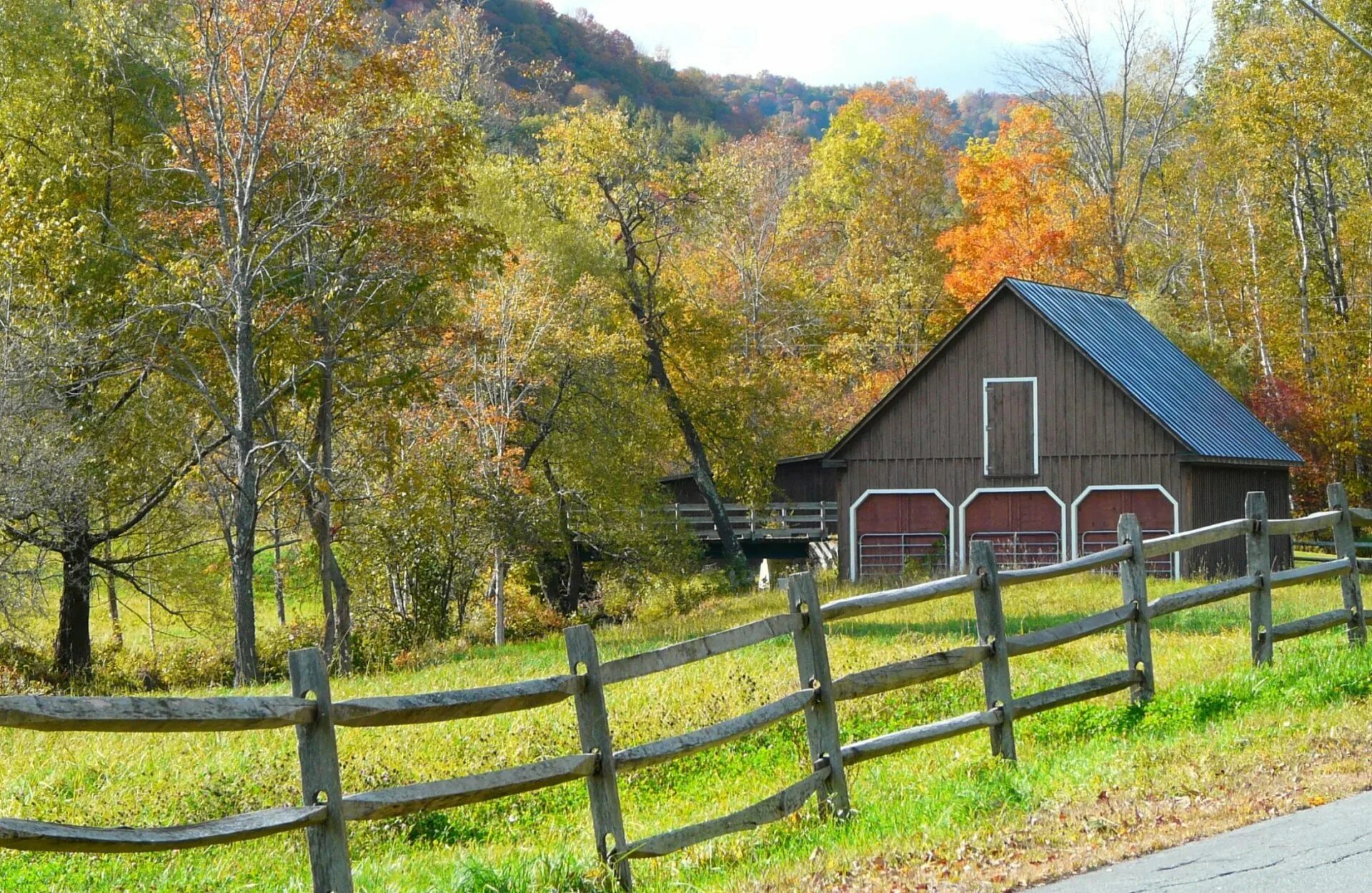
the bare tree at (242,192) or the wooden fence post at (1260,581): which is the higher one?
the bare tree at (242,192)

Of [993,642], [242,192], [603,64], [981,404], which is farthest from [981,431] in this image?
[603,64]

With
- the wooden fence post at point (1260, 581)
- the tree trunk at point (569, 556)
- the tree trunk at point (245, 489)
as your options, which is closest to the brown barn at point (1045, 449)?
the tree trunk at point (569, 556)

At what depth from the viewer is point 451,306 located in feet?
91.6

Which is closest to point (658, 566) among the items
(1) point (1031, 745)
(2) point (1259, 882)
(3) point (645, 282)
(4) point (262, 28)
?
(3) point (645, 282)

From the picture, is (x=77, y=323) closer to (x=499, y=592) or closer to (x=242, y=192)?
(x=242, y=192)

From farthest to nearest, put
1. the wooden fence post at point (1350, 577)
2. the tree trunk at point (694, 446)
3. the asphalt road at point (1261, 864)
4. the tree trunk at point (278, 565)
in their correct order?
the tree trunk at point (694, 446) < the tree trunk at point (278, 565) < the wooden fence post at point (1350, 577) < the asphalt road at point (1261, 864)

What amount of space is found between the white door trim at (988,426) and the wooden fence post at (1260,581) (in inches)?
818

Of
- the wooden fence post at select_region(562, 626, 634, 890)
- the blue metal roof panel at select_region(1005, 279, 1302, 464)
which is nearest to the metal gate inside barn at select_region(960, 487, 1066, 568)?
the blue metal roof panel at select_region(1005, 279, 1302, 464)

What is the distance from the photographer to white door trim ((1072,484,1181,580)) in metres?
30.7

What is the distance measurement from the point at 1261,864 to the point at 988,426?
90.2 feet

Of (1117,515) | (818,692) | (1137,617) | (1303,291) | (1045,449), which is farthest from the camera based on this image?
(1303,291)

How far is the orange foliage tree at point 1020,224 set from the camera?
162 ft

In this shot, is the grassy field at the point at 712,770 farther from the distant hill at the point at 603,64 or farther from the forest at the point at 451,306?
the distant hill at the point at 603,64

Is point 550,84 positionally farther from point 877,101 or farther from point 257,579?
point 257,579
